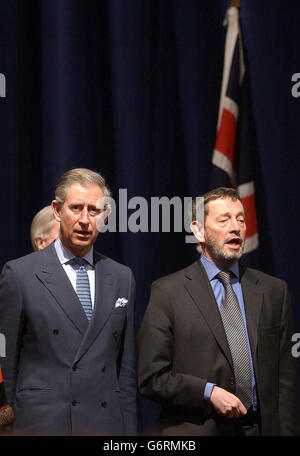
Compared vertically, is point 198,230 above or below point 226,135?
below

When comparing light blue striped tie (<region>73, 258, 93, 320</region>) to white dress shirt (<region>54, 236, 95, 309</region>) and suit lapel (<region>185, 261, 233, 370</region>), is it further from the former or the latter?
suit lapel (<region>185, 261, 233, 370</region>)

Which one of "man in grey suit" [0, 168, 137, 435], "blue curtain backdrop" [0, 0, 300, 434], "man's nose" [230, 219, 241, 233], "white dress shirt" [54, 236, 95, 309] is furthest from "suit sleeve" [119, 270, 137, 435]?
"blue curtain backdrop" [0, 0, 300, 434]

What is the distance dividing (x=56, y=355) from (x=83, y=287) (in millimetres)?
221

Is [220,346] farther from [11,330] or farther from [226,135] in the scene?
[226,135]

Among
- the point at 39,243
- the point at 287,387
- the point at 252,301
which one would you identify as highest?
the point at 39,243

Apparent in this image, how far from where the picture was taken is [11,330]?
7.42 feet

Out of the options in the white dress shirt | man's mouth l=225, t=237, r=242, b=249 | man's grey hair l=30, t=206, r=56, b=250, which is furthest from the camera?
man's grey hair l=30, t=206, r=56, b=250

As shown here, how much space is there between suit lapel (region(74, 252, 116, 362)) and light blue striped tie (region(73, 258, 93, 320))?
0.09 feet

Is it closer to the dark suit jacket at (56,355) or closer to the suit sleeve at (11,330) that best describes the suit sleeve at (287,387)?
the dark suit jacket at (56,355)

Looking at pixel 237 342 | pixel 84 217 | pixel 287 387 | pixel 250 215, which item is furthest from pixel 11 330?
pixel 250 215

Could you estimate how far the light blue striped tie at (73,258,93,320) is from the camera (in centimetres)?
232

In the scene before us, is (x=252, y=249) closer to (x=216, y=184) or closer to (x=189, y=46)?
(x=216, y=184)

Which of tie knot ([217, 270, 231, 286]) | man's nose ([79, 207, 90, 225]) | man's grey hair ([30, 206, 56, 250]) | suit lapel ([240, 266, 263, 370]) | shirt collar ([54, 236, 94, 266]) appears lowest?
suit lapel ([240, 266, 263, 370])

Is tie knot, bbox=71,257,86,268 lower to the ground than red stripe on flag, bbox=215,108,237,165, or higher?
lower
